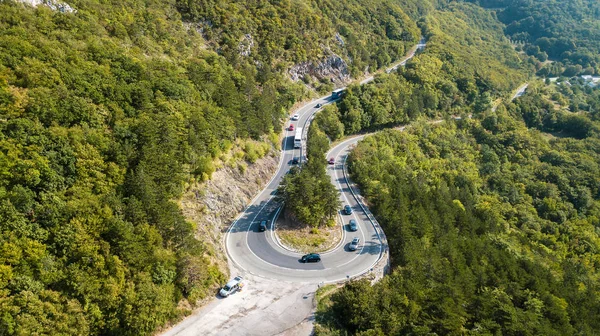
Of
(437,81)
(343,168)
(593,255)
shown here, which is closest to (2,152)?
(343,168)

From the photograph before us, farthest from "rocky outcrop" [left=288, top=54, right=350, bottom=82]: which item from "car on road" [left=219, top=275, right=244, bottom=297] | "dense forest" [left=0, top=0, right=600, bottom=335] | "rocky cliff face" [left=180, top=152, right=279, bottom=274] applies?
"car on road" [left=219, top=275, right=244, bottom=297]

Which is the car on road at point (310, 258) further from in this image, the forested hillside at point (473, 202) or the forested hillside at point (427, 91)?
the forested hillside at point (427, 91)

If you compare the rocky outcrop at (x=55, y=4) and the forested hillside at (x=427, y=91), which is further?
the forested hillside at (x=427, y=91)

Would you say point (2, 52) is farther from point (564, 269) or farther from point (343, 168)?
point (564, 269)

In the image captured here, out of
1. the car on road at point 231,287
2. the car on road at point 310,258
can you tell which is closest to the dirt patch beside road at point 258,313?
the car on road at point 231,287

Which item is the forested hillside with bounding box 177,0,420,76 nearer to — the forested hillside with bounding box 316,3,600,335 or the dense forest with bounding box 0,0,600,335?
the dense forest with bounding box 0,0,600,335

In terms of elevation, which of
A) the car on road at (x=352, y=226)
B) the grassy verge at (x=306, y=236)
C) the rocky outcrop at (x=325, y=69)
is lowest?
the car on road at (x=352, y=226)
